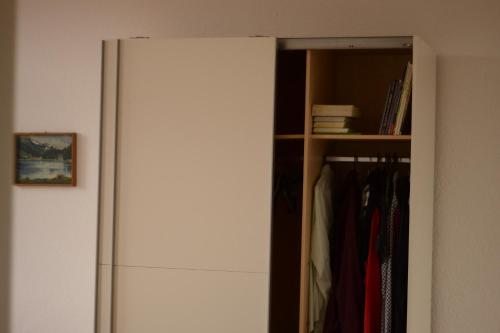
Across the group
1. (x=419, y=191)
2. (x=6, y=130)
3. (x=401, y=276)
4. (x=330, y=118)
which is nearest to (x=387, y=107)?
(x=330, y=118)

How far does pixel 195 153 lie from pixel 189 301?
26.8 inches

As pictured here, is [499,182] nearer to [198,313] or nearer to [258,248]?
[258,248]

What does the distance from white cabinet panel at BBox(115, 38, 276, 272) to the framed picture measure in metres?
0.90

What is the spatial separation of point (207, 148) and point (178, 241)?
450 mm

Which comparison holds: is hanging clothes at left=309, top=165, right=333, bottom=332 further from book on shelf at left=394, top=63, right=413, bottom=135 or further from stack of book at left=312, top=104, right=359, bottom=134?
book on shelf at left=394, top=63, right=413, bottom=135

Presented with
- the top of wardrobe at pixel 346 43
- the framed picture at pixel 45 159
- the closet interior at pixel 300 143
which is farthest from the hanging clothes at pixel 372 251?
the framed picture at pixel 45 159

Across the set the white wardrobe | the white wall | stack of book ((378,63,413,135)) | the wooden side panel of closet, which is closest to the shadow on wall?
the white wall

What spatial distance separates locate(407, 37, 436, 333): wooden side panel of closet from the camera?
9.36 ft

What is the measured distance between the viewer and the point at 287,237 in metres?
3.56

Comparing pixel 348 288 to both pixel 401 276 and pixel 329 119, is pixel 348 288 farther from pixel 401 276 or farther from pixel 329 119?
pixel 329 119

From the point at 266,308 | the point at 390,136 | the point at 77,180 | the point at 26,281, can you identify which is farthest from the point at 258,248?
the point at 26,281

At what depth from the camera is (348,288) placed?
3086 mm

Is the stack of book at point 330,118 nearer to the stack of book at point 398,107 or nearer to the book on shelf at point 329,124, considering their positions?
the book on shelf at point 329,124

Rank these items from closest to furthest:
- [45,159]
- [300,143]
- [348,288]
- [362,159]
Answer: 1. [348,288]
2. [362,159]
3. [300,143]
4. [45,159]
